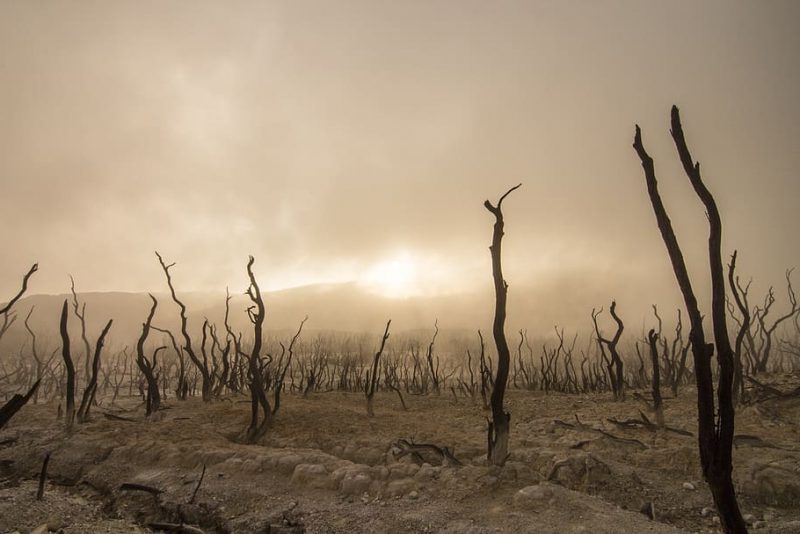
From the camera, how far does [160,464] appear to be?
305 inches

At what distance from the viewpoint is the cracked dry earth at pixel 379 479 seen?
5.46 m

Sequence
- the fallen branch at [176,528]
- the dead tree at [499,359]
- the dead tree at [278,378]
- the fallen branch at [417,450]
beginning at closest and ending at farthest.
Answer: the fallen branch at [176,528] < the dead tree at [499,359] < the fallen branch at [417,450] < the dead tree at [278,378]

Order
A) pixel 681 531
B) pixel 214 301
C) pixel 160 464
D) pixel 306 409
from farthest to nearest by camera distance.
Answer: pixel 214 301, pixel 306 409, pixel 160 464, pixel 681 531

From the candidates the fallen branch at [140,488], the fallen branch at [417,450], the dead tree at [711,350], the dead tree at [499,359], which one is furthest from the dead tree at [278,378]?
the dead tree at [711,350]

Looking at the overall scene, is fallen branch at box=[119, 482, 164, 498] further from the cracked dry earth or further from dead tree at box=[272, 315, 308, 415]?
dead tree at box=[272, 315, 308, 415]

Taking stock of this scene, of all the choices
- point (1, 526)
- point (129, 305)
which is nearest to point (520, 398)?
point (1, 526)

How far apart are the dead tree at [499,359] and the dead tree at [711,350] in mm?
2690

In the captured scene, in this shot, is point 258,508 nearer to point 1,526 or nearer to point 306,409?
point 1,526

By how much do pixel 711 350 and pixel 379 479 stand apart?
5.13 meters

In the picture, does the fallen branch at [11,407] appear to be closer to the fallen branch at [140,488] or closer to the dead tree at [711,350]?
the fallen branch at [140,488]

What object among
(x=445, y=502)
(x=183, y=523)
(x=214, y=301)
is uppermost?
(x=214, y=301)

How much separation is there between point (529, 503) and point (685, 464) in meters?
3.67

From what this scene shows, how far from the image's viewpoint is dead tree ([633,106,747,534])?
12.1 ft

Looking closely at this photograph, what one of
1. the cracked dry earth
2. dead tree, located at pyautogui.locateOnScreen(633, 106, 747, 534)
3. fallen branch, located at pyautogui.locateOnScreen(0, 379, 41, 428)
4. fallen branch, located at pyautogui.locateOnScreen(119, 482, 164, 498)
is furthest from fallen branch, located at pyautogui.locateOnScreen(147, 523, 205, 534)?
dead tree, located at pyautogui.locateOnScreen(633, 106, 747, 534)
